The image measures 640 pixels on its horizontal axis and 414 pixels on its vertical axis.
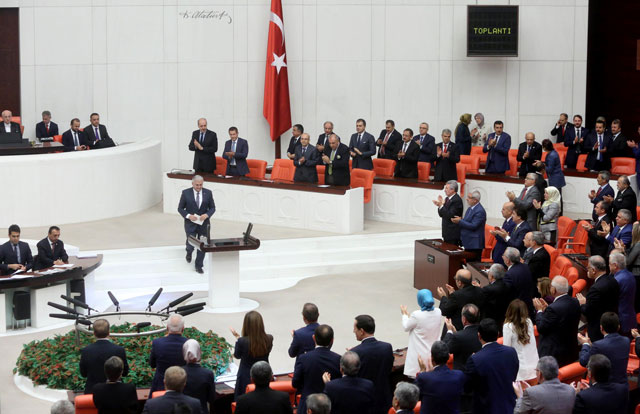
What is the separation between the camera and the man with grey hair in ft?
44.2

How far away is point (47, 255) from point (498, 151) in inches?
387

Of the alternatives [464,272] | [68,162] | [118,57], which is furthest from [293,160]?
[464,272]

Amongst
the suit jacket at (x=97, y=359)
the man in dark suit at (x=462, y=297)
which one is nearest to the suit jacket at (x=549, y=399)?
the man in dark suit at (x=462, y=297)

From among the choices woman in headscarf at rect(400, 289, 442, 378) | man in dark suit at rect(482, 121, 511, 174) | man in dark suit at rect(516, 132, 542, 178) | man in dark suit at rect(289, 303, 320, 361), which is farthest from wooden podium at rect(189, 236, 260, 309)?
man in dark suit at rect(482, 121, 511, 174)

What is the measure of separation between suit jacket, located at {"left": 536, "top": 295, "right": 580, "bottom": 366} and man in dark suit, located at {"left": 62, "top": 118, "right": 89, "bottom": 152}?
40.5 ft

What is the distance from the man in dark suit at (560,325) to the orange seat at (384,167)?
9975mm

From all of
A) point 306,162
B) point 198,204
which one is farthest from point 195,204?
point 306,162

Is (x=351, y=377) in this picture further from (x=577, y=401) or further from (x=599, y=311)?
(x=599, y=311)

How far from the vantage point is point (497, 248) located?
12.9m

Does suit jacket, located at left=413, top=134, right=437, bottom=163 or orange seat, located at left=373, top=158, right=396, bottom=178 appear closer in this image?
suit jacket, located at left=413, top=134, right=437, bottom=163

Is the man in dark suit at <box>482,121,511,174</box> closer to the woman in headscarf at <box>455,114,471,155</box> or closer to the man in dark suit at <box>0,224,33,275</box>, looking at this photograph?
the woman in headscarf at <box>455,114,471,155</box>

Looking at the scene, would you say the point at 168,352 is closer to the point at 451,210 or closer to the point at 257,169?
the point at 451,210

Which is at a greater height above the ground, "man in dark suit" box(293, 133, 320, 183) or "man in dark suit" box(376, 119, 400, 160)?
"man in dark suit" box(376, 119, 400, 160)

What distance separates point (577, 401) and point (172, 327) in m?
3.36
